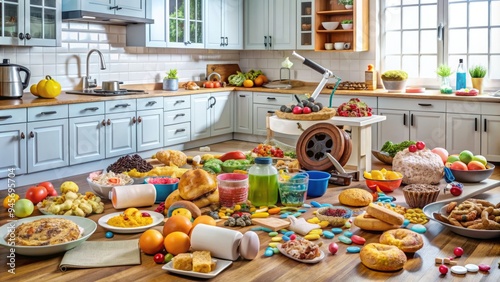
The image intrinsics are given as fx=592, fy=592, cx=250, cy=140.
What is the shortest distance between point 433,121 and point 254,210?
4744 mm

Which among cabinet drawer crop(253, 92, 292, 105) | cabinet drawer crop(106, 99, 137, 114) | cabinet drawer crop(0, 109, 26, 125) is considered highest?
cabinet drawer crop(253, 92, 292, 105)

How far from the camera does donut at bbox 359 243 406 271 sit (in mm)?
2102

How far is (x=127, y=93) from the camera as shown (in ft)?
22.5

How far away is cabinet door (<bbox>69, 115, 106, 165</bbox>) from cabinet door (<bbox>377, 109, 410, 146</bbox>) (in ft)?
11.0

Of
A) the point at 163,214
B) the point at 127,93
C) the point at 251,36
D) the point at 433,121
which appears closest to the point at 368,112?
the point at 163,214

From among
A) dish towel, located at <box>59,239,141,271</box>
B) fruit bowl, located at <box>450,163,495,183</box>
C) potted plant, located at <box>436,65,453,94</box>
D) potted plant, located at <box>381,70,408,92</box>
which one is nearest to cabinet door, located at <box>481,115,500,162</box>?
potted plant, located at <box>436,65,453,94</box>

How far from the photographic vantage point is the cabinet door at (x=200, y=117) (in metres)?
7.87

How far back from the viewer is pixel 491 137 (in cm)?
659

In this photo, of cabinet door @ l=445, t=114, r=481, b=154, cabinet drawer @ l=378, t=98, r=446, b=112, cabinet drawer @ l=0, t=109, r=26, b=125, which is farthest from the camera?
cabinet drawer @ l=378, t=98, r=446, b=112

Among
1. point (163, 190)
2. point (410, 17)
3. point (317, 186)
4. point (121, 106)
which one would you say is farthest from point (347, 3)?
point (163, 190)

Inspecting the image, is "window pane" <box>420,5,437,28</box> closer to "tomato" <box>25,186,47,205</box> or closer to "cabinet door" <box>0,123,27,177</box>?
"cabinet door" <box>0,123,27,177</box>

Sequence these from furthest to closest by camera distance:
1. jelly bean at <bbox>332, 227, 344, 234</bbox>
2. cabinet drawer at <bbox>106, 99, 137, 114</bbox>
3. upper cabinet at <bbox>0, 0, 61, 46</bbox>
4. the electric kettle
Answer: cabinet drawer at <bbox>106, 99, 137, 114</bbox> < the electric kettle < upper cabinet at <bbox>0, 0, 61, 46</bbox> < jelly bean at <bbox>332, 227, 344, 234</bbox>

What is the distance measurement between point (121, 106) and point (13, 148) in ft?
4.59

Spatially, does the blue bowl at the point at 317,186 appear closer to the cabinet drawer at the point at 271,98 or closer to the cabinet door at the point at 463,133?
the cabinet door at the point at 463,133
